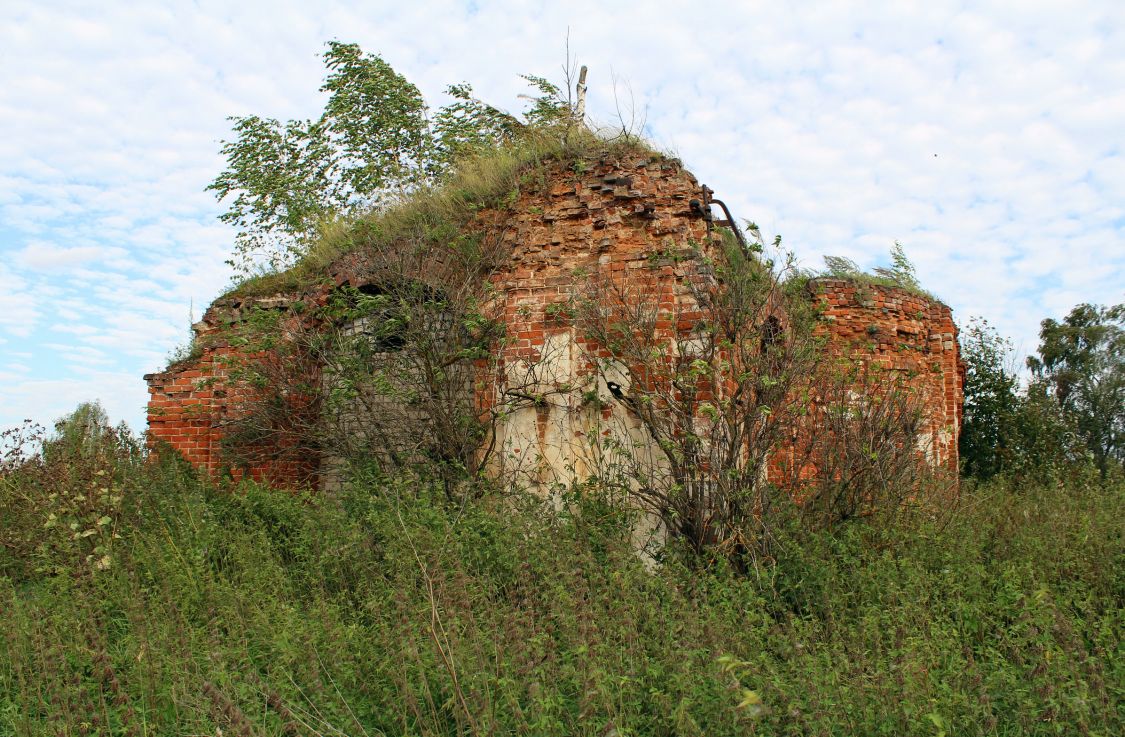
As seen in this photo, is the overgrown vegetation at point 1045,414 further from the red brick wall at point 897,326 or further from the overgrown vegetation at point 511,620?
the overgrown vegetation at point 511,620

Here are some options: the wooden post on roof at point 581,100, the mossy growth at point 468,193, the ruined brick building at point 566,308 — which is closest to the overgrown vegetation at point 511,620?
the ruined brick building at point 566,308

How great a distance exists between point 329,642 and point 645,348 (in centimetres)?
332

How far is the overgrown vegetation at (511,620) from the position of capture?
10.4 ft

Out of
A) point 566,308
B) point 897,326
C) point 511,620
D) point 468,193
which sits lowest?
point 511,620

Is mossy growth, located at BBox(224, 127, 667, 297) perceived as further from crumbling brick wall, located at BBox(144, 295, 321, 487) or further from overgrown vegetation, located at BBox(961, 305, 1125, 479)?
overgrown vegetation, located at BBox(961, 305, 1125, 479)

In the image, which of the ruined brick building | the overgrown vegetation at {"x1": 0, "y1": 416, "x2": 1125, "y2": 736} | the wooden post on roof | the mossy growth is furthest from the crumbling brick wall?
the wooden post on roof

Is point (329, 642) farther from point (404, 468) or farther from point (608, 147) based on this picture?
point (608, 147)

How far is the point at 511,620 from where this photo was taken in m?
3.74

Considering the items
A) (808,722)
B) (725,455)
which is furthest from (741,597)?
(808,722)

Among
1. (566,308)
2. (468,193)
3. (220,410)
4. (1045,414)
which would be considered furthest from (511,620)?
(1045,414)

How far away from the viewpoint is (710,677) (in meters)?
3.29

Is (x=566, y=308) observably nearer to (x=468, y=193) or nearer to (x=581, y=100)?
(x=468, y=193)

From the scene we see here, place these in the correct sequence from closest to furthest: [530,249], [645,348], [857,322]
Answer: [645,348]
[530,249]
[857,322]

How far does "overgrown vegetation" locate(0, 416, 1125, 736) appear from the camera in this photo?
10.4 ft
